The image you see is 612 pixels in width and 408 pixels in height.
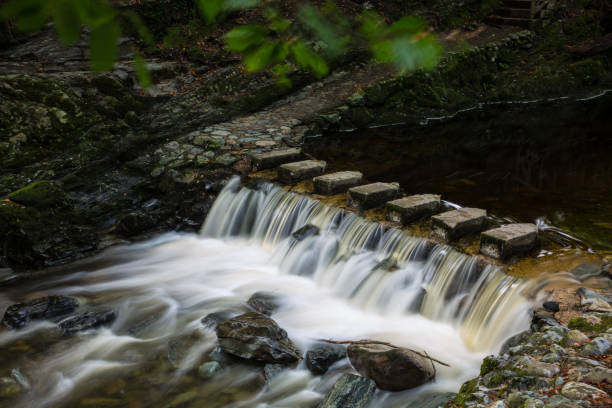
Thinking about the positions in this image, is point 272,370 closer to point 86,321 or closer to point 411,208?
point 86,321

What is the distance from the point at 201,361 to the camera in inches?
193

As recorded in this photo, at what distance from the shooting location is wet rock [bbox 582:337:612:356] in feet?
10.5

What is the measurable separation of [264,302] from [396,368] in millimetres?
2003

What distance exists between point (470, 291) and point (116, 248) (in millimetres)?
4756

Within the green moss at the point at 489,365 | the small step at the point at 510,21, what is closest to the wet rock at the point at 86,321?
the green moss at the point at 489,365

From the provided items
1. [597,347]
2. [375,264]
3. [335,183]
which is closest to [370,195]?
[335,183]

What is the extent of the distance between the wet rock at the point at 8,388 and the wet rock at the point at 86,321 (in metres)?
0.77

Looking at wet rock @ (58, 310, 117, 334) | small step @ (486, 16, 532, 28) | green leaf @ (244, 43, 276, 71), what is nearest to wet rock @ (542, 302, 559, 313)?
green leaf @ (244, 43, 276, 71)

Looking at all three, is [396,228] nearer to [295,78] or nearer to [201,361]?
[201,361]

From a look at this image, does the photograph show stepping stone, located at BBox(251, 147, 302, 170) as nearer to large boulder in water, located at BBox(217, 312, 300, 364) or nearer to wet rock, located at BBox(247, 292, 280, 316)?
wet rock, located at BBox(247, 292, 280, 316)

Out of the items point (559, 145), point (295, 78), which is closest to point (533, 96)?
point (559, 145)

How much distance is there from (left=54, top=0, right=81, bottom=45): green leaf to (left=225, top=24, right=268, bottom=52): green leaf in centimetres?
40

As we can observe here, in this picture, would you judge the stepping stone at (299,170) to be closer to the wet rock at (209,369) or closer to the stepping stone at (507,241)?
the stepping stone at (507,241)

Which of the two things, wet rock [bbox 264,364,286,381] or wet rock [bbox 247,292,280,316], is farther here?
wet rock [bbox 247,292,280,316]
